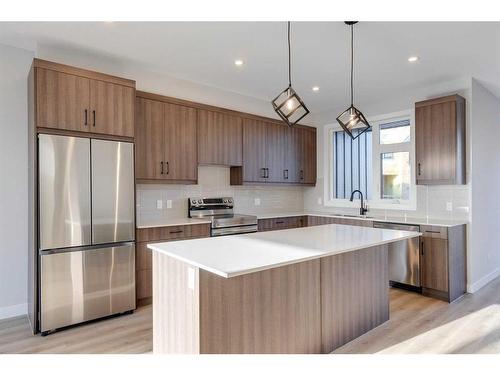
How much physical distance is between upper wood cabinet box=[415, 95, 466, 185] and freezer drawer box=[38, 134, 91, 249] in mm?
3985

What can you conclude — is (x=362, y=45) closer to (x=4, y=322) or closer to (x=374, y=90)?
(x=374, y=90)

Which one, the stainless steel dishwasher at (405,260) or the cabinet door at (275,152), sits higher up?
the cabinet door at (275,152)

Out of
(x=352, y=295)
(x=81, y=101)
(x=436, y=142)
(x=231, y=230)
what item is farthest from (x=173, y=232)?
(x=436, y=142)

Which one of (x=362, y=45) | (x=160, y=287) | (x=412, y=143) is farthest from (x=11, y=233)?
(x=412, y=143)

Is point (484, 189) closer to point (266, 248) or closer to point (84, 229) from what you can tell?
point (266, 248)

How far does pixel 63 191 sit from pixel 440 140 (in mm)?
4269

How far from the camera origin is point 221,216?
425 centimetres

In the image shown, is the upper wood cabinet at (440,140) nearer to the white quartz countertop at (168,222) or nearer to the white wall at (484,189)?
the white wall at (484,189)

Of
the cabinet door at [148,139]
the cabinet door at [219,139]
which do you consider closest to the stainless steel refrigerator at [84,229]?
the cabinet door at [148,139]

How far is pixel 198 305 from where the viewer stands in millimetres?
1736

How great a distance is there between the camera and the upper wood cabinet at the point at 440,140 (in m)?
3.75

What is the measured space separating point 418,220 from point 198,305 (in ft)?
11.2

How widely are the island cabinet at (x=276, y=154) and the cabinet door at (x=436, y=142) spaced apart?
6.11ft

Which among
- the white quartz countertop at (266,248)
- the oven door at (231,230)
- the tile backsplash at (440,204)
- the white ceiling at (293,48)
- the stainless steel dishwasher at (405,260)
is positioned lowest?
the stainless steel dishwasher at (405,260)
